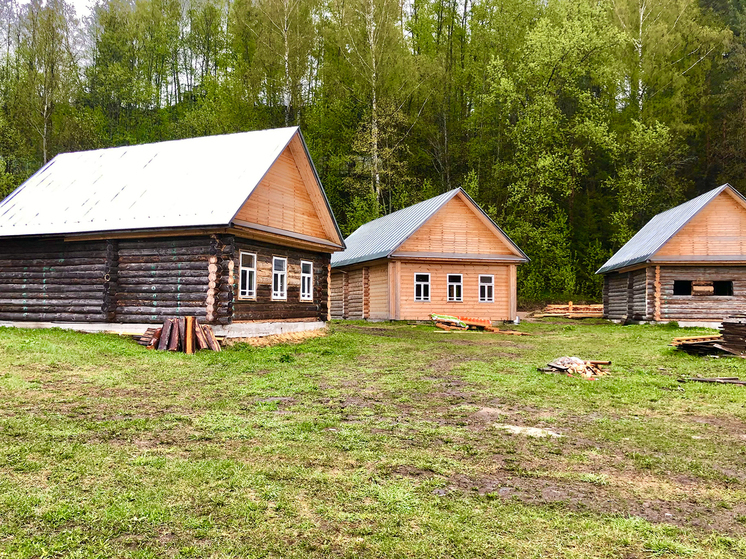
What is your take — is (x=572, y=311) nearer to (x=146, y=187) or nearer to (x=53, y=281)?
(x=146, y=187)

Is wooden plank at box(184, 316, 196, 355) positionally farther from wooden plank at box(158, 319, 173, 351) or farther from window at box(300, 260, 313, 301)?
window at box(300, 260, 313, 301)

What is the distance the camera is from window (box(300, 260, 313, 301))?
65.1 ft

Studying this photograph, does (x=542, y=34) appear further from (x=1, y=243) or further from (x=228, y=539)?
(x=228, y=539)

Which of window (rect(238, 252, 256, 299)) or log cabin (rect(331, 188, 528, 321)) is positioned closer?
window (rect(238, 252, 256, 299))

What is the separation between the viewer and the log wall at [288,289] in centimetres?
1641

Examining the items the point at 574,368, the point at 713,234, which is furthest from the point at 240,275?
the point at 713,234

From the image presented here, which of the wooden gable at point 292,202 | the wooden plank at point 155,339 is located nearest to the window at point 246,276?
the wooden gable at point 292,202

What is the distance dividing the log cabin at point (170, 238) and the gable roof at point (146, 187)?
0.05 m

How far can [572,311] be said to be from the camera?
113 ft

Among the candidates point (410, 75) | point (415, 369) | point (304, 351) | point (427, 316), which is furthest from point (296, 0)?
point (415, 369)

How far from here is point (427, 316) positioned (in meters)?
27.3

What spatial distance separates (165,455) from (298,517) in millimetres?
2100

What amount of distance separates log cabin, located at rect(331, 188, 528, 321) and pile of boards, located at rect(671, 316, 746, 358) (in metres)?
13.2

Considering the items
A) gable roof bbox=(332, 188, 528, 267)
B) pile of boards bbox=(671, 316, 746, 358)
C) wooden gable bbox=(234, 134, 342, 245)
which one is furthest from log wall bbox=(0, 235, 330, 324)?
pile of boards bbox=(671, 316, 746, 358)
